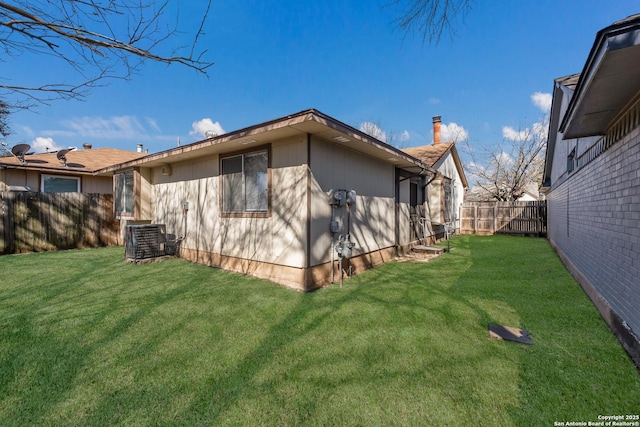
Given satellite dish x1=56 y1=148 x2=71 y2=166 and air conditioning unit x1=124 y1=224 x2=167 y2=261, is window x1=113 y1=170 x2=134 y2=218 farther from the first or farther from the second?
satellite dish x1=56 y1=148 x2=71 y2=166

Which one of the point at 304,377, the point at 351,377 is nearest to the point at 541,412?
the point at 351,377

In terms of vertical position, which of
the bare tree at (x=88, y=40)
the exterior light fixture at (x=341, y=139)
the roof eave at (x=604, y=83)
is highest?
the bare tree at (x=88, y=40)

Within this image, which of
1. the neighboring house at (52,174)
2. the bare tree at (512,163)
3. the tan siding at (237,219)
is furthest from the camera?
the bare tree at (512,163)

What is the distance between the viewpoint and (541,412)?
1.78 metres

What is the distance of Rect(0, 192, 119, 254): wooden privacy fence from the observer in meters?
7.61

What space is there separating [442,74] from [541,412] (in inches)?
365

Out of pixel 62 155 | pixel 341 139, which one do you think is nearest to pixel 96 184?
pixel 62 155

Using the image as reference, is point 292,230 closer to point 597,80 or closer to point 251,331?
point 251,331

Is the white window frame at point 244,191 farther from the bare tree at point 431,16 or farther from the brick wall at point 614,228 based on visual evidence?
the brick wall at point 614,228

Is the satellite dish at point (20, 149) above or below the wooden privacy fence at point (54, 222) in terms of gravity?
above

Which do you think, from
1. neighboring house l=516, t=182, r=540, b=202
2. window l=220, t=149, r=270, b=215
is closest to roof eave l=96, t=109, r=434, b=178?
window l=220, t=149, r=270, b=215

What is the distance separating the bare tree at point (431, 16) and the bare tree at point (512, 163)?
65.8 ft

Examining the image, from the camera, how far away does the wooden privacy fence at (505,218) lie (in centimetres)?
1331

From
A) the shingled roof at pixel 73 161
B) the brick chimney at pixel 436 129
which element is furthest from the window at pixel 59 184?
the brick chimney at pixel 436 129
